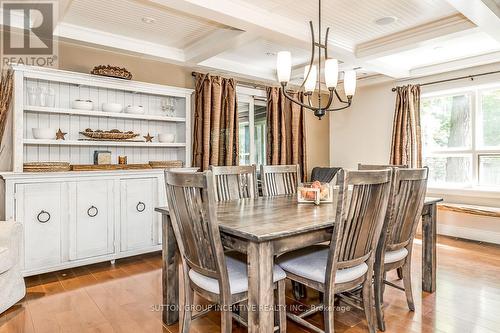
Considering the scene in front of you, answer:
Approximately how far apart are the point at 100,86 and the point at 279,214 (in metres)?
2.56

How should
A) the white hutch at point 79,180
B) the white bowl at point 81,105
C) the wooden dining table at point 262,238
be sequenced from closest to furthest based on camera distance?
1. the wooden dining table at point 262,238
2. the white hutch at point 79,180
3. the white bowl at point 81,105

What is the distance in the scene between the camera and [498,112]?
4.37 meters

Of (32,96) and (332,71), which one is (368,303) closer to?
(332,71)

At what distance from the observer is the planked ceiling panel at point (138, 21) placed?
293 cm

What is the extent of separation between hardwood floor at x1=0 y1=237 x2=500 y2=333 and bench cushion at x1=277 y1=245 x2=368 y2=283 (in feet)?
1.54

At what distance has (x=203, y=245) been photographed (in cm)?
170

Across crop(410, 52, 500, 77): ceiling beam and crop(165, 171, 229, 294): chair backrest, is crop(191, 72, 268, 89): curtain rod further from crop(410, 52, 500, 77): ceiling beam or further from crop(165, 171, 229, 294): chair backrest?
crop(165, 171, 229, 294): chair backrest

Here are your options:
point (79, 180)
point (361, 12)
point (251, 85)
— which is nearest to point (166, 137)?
point (79, 180)

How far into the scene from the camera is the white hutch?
2.99m

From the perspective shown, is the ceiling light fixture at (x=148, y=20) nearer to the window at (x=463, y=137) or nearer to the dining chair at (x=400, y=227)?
the dining chair at (x=400, y=227)

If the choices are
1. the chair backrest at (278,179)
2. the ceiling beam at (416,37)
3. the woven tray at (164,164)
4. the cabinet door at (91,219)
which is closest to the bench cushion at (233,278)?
the chair backrest at (278,179)

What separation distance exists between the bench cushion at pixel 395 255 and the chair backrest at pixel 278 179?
1.26m

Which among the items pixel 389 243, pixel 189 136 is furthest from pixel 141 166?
pixel 389 243

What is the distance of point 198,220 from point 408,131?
4.23 metres
